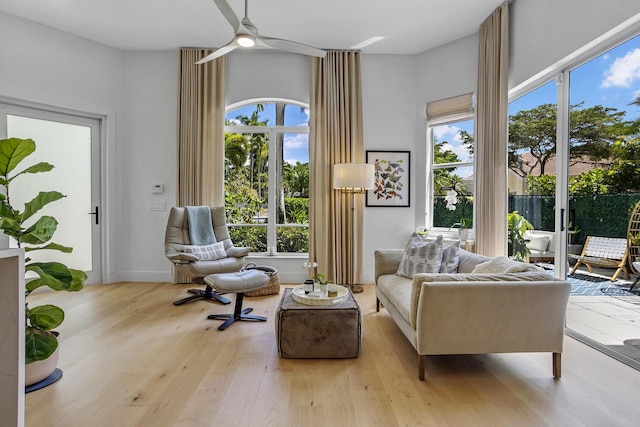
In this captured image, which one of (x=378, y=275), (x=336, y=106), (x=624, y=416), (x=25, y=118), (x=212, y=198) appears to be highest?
(x=336, y=106)

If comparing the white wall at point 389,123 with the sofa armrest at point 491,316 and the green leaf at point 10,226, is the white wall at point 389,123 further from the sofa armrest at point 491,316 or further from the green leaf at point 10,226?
the green leaf at point 10,226

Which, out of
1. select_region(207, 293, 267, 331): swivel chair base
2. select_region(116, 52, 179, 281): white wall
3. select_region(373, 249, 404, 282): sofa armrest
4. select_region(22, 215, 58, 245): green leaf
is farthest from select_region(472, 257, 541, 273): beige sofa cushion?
select_region(116, 52, 179, 281): white wall

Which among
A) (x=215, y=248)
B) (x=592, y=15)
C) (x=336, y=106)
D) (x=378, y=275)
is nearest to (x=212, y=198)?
(x=215, y=248)

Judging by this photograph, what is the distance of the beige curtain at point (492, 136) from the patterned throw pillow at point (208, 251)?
2.83 metres

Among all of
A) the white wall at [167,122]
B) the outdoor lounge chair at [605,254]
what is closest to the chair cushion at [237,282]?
the white wall at [167,122]

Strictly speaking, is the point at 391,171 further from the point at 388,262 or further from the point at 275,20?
the point at 275,20

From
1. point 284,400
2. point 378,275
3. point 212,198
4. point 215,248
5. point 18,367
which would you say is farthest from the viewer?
point 212,198

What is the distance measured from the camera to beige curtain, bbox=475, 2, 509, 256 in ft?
11.6

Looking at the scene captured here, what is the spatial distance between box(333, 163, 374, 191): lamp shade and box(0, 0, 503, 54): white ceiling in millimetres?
1575

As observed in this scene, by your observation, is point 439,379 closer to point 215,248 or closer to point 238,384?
point 238,384

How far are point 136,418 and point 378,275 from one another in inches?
→ 90.0

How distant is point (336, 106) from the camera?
4.49 metres

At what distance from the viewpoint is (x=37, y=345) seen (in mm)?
1929

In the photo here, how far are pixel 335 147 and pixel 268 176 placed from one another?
3.28 feet
